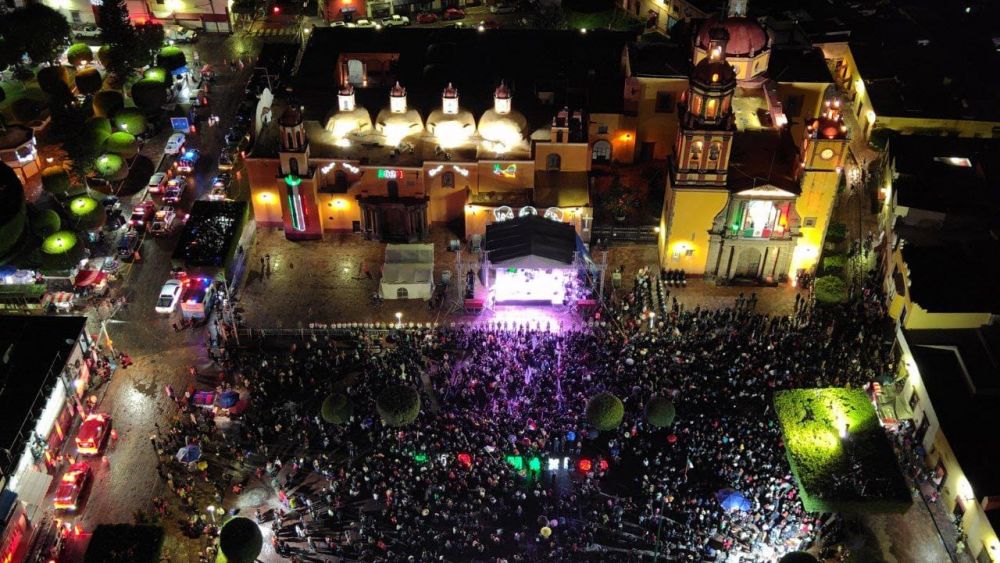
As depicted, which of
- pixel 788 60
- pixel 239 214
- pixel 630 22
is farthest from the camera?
pixel 630 22

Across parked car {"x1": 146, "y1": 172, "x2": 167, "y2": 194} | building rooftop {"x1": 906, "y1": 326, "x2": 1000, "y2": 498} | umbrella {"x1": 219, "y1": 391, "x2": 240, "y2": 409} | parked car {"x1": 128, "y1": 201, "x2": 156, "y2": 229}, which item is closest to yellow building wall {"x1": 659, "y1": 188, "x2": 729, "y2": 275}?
building rooftop {"x1": 906, "y1": 326, "x2": 1000, "y2": 498}

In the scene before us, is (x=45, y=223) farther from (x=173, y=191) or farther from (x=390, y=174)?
(x=390, y=174)

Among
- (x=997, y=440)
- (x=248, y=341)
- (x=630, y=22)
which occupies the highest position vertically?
(x=630, y=22)

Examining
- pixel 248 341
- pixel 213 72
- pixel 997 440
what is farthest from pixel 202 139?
pixel 997 440

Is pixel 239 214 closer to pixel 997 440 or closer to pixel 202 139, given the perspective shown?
pixel 202 139

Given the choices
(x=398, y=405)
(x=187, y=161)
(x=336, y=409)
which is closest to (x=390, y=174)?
(x=187, y=161)

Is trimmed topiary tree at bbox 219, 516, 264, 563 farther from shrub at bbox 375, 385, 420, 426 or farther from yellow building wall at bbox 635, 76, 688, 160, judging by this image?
yellow building wall at bbox 635, 76, 688, 160
